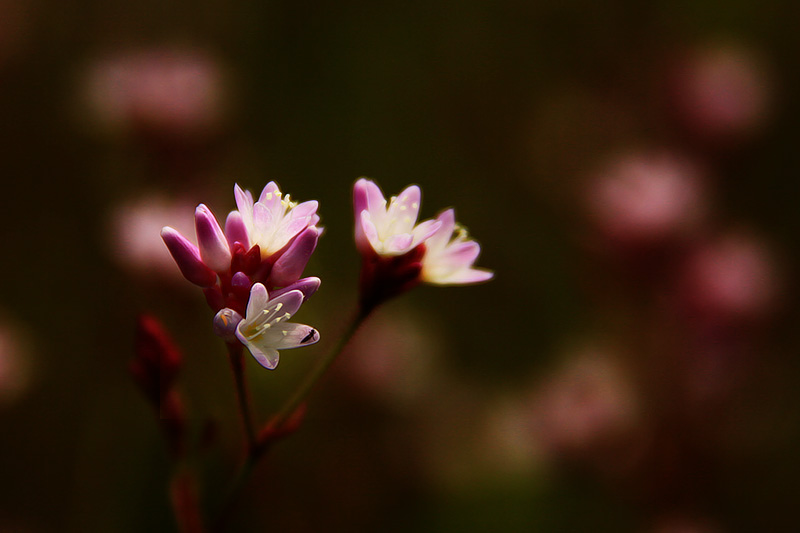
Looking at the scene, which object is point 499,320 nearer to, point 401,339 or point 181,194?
point 401,339

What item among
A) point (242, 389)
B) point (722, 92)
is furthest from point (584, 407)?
point (722, 92)

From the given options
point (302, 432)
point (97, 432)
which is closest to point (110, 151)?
point (97, 432)

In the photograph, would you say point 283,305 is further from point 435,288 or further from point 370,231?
point 435,288

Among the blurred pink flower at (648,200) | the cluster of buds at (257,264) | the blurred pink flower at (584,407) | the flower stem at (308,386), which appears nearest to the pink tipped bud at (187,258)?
the cluster of buds at (257,264)

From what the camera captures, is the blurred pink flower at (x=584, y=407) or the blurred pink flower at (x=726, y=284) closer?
the blurred pink flower at (x=584, y=407)

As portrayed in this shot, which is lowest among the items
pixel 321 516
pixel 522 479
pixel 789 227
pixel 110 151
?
pixel 321 516

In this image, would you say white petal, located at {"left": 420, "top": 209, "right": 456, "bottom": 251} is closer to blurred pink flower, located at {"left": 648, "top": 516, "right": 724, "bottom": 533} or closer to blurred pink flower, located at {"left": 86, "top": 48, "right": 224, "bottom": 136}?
blurred pink flower, located at {"left": 648, "top": 516, "right": 724, "bottom": 533}

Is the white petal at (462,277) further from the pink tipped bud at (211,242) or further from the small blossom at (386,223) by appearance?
the pink tipped bud at (211,242)
